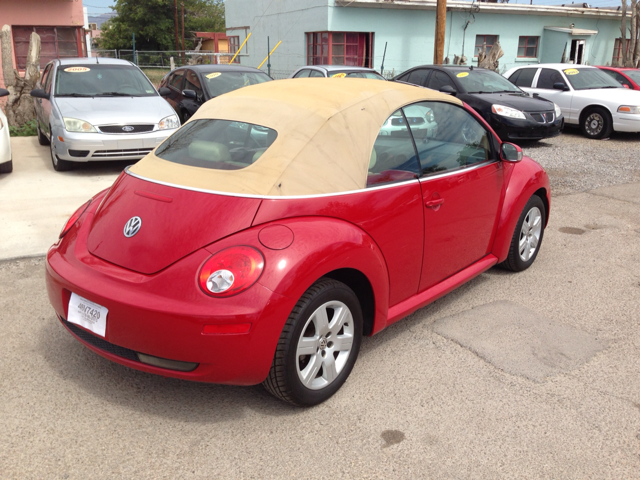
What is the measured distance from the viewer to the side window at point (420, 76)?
39.9 ft

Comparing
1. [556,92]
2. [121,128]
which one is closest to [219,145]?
[121,128]

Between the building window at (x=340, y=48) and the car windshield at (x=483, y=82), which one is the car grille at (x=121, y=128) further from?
the building window at (x=340, y=48)

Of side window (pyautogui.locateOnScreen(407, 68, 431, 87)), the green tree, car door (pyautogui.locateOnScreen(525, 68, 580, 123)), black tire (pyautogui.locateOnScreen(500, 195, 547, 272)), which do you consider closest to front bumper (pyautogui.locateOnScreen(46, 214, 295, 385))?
black tire (pyautogui.locateOnScreen(500, 195, 547, 272))

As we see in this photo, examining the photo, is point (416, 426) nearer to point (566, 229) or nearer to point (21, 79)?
point (566, 229)

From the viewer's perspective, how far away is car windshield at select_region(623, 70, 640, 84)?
49.5ft

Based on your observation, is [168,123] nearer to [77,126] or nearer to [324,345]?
[77,126]

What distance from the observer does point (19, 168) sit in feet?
28.3

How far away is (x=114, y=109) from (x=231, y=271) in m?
6.62

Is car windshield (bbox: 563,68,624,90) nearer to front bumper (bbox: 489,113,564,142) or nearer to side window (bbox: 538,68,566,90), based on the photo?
side window (bbox: 538,68,566,90)

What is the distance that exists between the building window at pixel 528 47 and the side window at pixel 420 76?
17.2m

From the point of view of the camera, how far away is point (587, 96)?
1255 centimetres

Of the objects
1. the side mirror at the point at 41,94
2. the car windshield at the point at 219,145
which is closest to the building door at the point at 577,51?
the side mirror at the point at 41,94

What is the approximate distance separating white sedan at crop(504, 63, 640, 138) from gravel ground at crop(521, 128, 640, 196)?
36cm

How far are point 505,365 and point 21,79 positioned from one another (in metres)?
12.2
